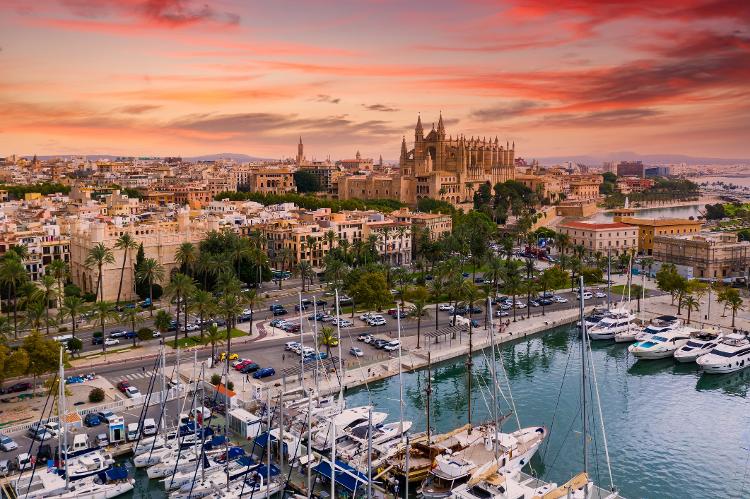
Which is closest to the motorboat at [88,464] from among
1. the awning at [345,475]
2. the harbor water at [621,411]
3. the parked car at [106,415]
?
the parked car at [106,415]

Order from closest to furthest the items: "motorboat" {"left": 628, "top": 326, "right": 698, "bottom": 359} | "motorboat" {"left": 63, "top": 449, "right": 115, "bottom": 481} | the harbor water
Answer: "motorboat" {"left": 63, "top": 449, "right": 115, "bottom": 481}, the harbor water, "motorboat" {"left": 628, "top": 326, "right": 698, "bottom": 359}

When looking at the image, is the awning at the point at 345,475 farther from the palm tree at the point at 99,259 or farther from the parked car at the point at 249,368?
the palm tree at the point at 99,259

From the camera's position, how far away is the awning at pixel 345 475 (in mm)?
31891

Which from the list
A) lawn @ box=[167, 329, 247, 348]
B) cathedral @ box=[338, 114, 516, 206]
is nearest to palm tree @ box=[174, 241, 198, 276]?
lawn @ box=[167, 329, 247, 348]

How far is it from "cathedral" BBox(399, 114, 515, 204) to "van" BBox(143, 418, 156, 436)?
369ft

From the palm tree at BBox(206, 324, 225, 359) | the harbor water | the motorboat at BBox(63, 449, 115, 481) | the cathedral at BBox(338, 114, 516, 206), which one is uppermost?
the cathedral at BBox(338, 114, 516, 206)

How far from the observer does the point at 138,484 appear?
113 feet

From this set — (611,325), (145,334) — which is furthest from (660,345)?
(145,334)

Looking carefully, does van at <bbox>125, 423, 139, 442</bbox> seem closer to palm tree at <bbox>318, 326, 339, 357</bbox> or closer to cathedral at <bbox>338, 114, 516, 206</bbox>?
palm tree at <bbox>318, 326, 339, 357</bbox>

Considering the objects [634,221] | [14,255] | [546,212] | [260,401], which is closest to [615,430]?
[260,401]

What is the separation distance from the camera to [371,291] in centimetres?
6519

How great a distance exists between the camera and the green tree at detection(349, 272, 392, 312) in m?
65.6

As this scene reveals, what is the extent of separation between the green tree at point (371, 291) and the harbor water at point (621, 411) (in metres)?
12.5

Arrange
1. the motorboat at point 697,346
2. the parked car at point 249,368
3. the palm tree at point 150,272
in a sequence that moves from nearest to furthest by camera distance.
→ the parked car at point 249,368 < the motorboat at point 697,346 < the palm tree at point 150,272
